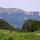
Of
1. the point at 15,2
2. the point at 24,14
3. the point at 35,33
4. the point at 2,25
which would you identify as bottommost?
the point at 35,33

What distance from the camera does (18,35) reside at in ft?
8.10

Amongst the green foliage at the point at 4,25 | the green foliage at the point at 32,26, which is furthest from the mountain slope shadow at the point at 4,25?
the green foliage at the point at 32,26

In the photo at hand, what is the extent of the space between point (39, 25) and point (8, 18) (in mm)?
575

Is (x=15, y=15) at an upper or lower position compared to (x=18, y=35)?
upper

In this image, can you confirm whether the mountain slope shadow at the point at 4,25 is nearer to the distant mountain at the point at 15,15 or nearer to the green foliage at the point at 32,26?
the distant mountain at the point at 15,15

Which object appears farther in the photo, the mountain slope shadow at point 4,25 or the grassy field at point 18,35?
the mountain slope shadow at point 4,25

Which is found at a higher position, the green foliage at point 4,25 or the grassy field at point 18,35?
the green foliage at point 4,25

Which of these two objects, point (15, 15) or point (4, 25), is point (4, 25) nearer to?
point (4, 25)

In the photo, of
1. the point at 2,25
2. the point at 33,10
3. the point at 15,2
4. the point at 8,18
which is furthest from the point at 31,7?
the point at 2,25

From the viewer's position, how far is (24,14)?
255 cm

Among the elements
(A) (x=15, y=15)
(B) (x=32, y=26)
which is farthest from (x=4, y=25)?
(B) (x=32, y=26)

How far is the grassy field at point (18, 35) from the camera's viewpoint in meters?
2.43

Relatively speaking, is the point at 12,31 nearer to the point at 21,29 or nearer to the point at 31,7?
the point at 21,29

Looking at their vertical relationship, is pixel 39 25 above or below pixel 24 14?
below
